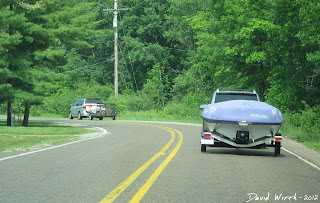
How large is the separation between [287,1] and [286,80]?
4842 millimetres

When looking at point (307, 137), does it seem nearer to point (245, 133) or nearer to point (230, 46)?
point (245, 133)

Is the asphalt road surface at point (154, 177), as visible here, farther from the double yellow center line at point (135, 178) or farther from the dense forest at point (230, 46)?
the dense forest at point (230, 46)

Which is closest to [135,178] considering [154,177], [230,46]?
[154,177]

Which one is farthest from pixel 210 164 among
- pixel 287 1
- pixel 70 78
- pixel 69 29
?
pixel 70 78

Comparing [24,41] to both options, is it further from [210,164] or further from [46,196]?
[46,196]

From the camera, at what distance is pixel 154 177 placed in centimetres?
943

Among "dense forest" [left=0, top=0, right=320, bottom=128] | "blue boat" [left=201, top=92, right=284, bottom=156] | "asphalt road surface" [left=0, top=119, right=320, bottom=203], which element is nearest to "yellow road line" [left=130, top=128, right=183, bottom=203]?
"asphalt road surface" [left=0, top=119, right=320, bottom=203]

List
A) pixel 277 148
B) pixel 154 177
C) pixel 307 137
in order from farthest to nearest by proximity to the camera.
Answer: pixel 307 137 → pixel 277 148 → pixel 154 177

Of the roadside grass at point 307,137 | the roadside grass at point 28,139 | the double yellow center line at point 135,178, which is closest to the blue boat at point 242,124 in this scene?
the double yellow center line at point 135,178

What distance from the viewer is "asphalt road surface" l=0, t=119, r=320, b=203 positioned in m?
7.57

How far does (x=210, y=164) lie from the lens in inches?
453

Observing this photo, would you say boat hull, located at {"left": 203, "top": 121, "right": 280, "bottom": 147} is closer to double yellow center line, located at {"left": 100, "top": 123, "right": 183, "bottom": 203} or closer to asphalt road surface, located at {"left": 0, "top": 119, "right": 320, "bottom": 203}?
asphalt road surface, located at {"left": 0, "top": 119, "right": 320, "bottom": 203}

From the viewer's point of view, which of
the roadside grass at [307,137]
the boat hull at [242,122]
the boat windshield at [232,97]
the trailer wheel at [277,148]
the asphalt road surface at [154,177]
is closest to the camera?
the asphalt road surface at [154,177]

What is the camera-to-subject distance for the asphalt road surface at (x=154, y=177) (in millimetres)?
7570
